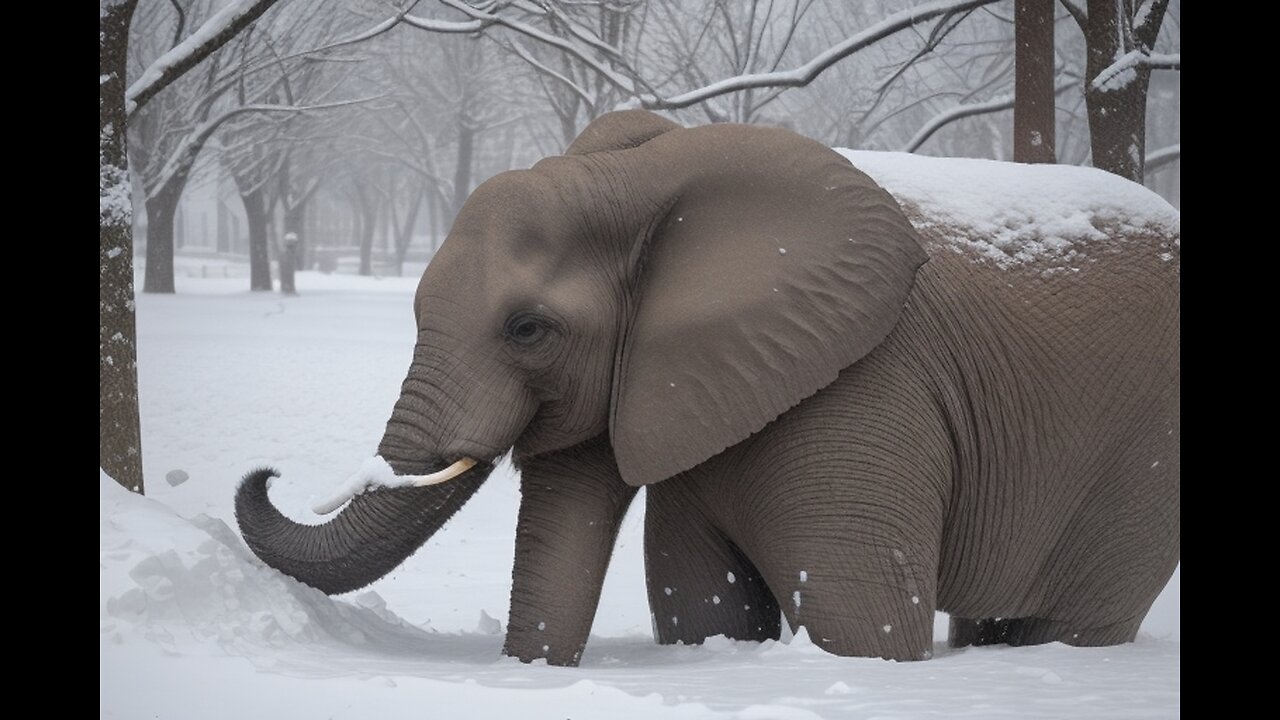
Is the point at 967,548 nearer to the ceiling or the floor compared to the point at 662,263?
nearer to the floor

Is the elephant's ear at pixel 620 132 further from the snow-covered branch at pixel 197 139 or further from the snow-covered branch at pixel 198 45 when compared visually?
the snow-covered branch at pixel 197 139

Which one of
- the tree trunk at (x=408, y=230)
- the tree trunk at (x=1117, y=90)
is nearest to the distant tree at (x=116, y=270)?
the tree trunk at (x=1117, y=90)

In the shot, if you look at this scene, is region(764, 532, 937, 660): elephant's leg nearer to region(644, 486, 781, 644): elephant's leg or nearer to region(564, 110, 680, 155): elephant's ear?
region(644, 486, 781, 644): elephant's leg

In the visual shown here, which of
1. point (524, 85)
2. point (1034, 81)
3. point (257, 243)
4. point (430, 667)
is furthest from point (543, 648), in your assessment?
point (257, 243)

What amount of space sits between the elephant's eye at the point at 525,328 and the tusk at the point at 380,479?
1.12ft

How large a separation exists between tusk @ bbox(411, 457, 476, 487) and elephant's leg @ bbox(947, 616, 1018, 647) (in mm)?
2093

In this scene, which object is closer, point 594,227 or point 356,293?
point 594,227

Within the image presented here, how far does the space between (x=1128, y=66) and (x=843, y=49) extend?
4.62ft

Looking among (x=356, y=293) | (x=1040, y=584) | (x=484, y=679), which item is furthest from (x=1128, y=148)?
(x=356, y=293)

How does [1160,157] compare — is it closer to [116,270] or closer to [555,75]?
[555,75]

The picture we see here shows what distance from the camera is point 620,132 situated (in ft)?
14.2

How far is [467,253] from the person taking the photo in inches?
153
